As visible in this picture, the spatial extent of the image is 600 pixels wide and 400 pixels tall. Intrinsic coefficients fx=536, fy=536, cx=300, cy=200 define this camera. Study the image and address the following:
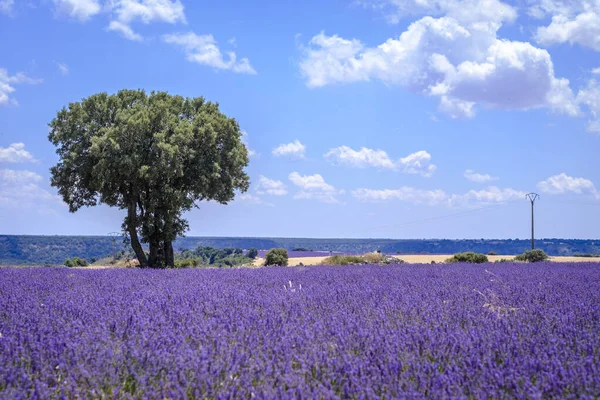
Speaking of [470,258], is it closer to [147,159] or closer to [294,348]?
[147,159]

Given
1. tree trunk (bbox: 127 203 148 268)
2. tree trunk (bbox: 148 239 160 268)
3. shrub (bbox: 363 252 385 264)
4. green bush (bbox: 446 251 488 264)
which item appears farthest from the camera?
shrub (bbox: 363 252 385 264)

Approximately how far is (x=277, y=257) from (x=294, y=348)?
68.1 ft

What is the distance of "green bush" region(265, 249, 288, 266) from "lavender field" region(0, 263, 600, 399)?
18.3m

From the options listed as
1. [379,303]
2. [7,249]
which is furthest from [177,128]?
[7,249]

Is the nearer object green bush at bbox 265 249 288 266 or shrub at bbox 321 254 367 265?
shrub at bbox 321 254 367 265

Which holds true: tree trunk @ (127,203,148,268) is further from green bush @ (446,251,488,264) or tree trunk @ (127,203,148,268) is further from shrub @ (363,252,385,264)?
green bush @ (446,251,488,264)

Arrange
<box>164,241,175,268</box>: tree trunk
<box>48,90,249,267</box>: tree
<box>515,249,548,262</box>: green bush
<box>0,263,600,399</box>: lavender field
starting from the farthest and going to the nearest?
<box>515,249,548,262</box>: green bush
<box>164,241,175,268</box>: tree trunk
<box>48,90,249,267</box>: tree
<box>0,263,600,399</box>: lavender field

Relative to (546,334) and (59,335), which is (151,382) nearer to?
(59,335)

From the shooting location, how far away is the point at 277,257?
2434cm

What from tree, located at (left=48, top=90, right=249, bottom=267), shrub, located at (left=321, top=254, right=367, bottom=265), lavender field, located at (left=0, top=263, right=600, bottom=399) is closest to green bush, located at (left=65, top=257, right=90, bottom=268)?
tree, located at (left=48, top=90, right=249, bottom=267)

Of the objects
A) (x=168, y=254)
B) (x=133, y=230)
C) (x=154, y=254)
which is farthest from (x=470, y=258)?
(x=133, y=230)

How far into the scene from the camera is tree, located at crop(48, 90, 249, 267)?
16.9 meters

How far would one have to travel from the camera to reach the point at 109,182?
1756 centimetres

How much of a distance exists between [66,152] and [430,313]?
16.3m
